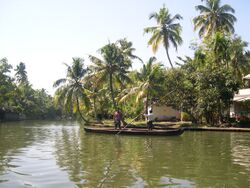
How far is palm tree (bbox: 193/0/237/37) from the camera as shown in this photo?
37.2m

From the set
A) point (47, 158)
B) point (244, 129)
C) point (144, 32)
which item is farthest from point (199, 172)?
point (144, 32)

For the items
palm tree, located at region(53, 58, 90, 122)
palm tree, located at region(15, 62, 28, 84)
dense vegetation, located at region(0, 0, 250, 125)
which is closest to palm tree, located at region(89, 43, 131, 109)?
dense vegetation, located at region(0, 0, 250, 125)

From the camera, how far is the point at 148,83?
98.2ft

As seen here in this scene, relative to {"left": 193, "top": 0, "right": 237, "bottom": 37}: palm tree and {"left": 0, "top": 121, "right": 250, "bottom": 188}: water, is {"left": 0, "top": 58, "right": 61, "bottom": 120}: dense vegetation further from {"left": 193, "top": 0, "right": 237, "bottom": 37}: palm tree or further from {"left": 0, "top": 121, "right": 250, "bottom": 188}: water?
{"left": 0, "top": 121, "right": 250, "bottom": 188}: water

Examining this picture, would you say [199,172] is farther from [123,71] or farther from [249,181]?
[123,71]

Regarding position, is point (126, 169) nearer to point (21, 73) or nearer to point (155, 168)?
point (155, 168)

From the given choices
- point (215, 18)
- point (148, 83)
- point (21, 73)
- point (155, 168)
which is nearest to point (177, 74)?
point (148, 83)

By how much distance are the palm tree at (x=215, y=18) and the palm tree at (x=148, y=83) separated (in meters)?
9.46

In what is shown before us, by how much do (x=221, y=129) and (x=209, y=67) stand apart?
6.41 m

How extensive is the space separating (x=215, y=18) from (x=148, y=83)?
13523 mm

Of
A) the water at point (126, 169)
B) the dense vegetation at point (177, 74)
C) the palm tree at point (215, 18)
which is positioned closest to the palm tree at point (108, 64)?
the dense vegetation at point (177, 74)

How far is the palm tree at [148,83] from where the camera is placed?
97.7 ft

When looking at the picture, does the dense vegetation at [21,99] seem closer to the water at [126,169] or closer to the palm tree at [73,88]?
the palm tree at [73,88]

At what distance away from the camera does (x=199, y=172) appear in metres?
9.52
